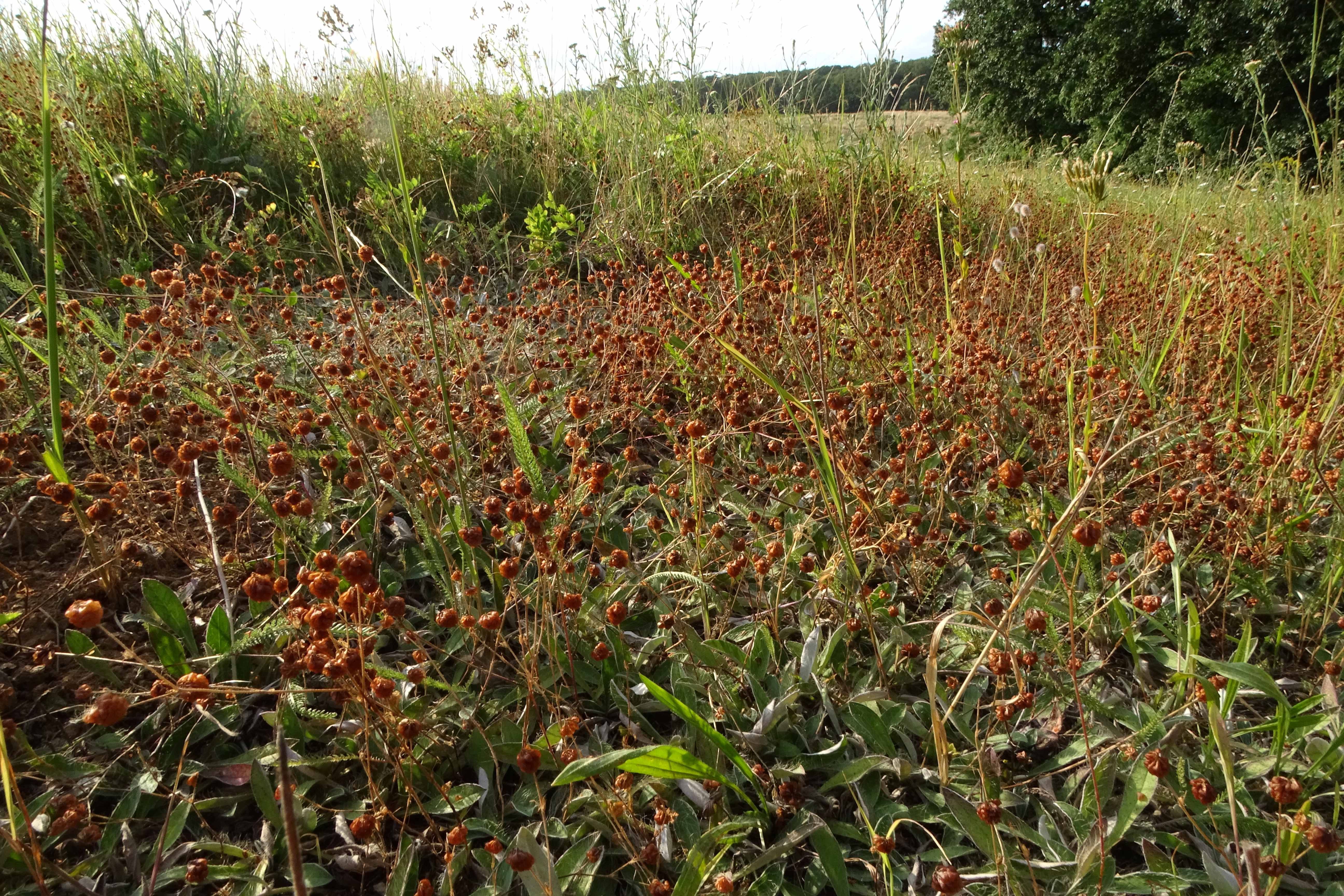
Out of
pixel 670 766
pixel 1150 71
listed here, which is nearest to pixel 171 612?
pixel 670 766

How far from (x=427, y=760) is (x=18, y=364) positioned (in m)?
1.23

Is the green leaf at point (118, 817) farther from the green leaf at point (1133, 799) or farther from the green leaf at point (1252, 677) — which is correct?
the green leaf at point (1252, 677)

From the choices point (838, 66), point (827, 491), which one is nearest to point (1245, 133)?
point (838, 66)

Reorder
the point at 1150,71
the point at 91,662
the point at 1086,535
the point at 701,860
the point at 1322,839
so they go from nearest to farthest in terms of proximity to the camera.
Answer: the point at 1322,839 → the point at 1086,535 → the point at 701,860 → the point at 91,662 → the point at 1150,71

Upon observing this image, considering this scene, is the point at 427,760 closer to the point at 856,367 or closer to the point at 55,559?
the point at 55,559

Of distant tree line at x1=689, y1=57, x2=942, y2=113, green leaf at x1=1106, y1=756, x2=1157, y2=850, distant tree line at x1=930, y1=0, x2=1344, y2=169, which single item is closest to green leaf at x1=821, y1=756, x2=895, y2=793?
green leaf at x1=1106, y1=756, x2=1157, y2=850

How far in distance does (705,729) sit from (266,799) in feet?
2.33

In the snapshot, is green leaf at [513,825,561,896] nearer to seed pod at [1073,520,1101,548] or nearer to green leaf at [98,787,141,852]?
green leaf at [98,787,141,852]

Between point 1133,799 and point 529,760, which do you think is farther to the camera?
point 1133,799

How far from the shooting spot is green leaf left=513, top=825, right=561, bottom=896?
102 cm

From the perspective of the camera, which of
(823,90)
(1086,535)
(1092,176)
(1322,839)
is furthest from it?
(823,90)

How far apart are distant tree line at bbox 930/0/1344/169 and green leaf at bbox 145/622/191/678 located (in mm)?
8315

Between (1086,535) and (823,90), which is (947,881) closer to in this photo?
(1086,535)

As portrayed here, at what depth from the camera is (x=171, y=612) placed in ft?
4.82
